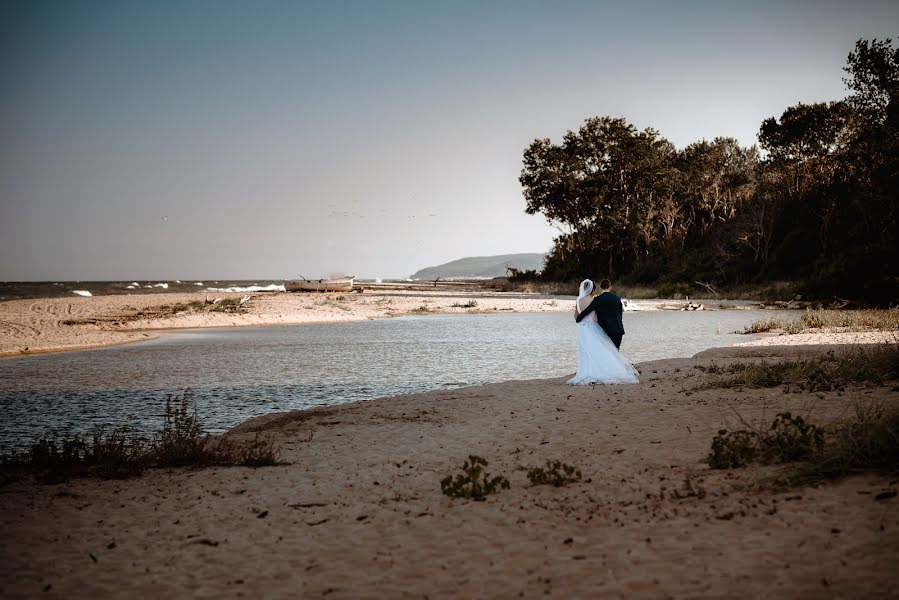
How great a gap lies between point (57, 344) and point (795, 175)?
4901 centimetres

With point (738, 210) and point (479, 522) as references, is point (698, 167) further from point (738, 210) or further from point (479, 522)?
point (479, 522)

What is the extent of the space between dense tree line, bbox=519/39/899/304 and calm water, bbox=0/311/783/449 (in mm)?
12365

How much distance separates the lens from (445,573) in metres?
5.03

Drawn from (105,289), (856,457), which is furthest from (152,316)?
(105,289)

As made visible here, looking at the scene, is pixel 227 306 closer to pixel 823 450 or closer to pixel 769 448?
pixel 769 448

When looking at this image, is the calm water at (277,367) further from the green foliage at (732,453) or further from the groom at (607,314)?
the green foliage at (732,453)

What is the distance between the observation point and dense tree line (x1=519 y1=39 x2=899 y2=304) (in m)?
35.8

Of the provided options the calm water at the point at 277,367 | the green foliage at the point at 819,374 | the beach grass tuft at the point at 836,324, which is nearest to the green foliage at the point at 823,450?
the green foliage at the point at 819,374

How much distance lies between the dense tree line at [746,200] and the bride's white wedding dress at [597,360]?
76.5ft

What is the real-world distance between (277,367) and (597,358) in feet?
32.0

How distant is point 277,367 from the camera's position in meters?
19.5

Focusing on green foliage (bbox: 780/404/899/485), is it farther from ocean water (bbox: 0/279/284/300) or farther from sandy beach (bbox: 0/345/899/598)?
ocean water (bbox: 0/279/284/300)

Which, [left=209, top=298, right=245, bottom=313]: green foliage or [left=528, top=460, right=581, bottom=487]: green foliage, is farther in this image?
[left=209, top=298, right=245, bottom=313]: green foliage

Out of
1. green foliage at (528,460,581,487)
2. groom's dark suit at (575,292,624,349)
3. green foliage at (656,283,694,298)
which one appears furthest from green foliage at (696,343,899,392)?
green foliage at (656,283,694,298)
